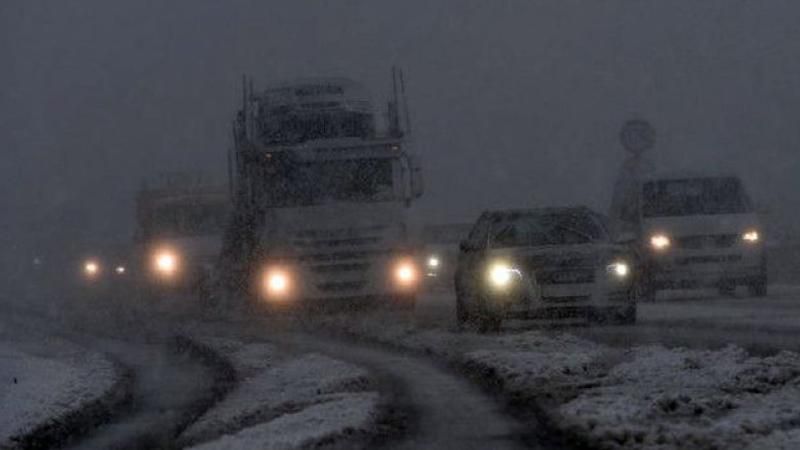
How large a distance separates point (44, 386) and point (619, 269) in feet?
25.7

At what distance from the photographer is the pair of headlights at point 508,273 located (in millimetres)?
20328

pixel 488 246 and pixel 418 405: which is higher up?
pixel 488 246

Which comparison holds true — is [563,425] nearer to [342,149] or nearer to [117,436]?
[117,436]

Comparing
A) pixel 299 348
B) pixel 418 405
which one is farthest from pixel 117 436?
pixel 299 348

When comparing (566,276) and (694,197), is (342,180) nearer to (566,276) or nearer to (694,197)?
(694,197)

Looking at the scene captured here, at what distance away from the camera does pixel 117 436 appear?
40.6 feet

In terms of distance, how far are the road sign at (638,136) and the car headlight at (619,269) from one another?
19.2 metres

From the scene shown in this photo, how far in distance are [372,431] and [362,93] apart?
18.5 m

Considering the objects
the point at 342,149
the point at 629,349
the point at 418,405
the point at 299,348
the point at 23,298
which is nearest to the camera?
the point at 418,405

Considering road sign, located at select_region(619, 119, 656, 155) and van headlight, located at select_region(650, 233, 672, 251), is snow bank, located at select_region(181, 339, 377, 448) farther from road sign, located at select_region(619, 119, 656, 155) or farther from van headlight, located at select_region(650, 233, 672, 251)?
road sign, located at select_region(619, 119, 656, 155)

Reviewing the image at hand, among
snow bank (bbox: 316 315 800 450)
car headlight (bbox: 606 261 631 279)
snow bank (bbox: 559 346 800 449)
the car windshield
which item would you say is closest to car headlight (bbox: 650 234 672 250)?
the car windshield

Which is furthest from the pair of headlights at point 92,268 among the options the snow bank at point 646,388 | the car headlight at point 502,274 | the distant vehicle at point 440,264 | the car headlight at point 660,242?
the snow bank at point 646,388

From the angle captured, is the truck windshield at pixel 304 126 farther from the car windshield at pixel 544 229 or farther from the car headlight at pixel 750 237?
the car headlight at pixel 750 237

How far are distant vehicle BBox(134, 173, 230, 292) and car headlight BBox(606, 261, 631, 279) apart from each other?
558 inches
